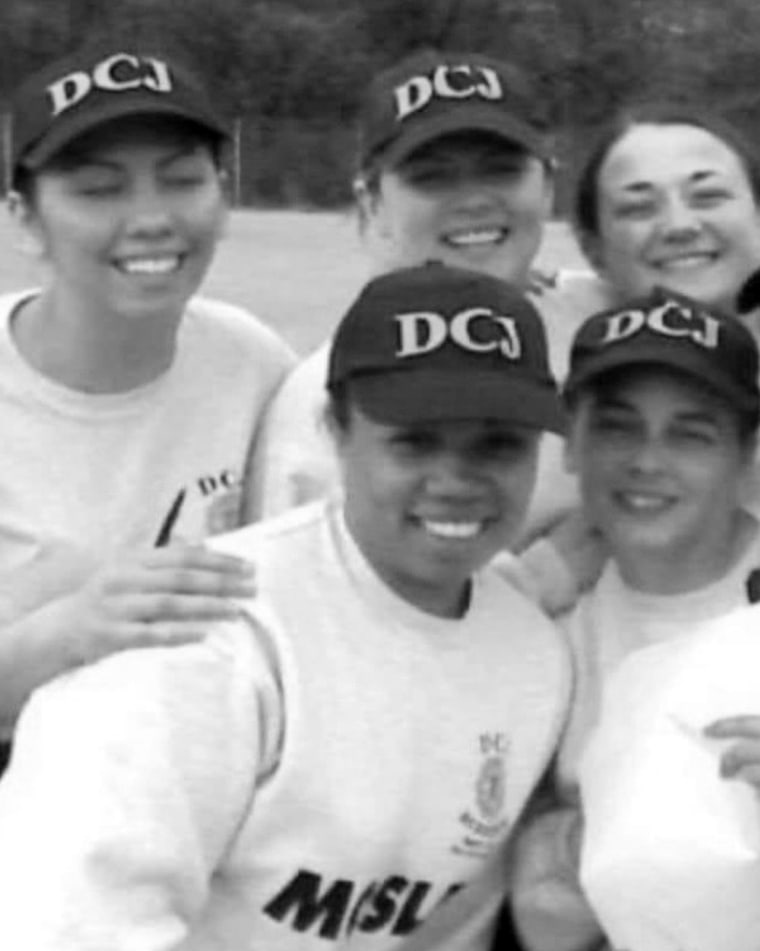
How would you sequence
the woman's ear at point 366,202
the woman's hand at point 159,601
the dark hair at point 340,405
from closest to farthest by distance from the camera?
the woman's hand at point 159,601 < the dark hair at point 340,405 < the woman's ear at point 366,202

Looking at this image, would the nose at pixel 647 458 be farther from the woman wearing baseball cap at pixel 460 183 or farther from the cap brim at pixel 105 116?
the cap brim at pixel 105 116

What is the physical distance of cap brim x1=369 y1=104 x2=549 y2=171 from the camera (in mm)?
4004

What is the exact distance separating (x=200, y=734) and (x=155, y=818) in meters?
0.12

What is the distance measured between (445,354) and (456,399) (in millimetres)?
73

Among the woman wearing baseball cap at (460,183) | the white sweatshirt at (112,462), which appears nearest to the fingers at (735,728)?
the woman wearing baseball cap at (460,183)

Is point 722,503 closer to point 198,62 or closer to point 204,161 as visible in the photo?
point 204,161

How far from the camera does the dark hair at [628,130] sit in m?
4.35

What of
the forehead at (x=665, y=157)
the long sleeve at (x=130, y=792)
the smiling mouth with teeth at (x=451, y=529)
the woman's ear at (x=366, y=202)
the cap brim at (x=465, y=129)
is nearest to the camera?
the long sleeve at (x=130, y=792)

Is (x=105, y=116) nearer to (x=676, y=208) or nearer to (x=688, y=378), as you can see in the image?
(x=688, y=378)

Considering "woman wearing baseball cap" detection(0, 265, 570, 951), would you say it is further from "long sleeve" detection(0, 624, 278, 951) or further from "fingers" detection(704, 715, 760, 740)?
"fingers" detection(704, 715, 760, 740)

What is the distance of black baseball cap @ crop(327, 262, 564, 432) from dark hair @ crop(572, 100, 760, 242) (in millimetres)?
1140

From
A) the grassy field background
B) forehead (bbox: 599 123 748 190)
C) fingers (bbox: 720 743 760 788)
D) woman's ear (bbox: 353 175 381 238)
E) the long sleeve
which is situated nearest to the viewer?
the long sleeve

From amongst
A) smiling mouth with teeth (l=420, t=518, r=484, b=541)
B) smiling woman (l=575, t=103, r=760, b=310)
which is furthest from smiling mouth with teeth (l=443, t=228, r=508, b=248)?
smiling mouth with teeth (l=420, t=518, r=484, b=541)

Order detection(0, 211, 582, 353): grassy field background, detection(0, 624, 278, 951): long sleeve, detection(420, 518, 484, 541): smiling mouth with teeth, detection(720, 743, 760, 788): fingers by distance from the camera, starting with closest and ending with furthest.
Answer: detection(0, 624, 278, 951): long sleeve < detection(720, 743, 760, 788): fingers < detection(420, 518, 484, 541): smiling mouth with teeth < detection(0, 211, 582, 353): grassy field background
